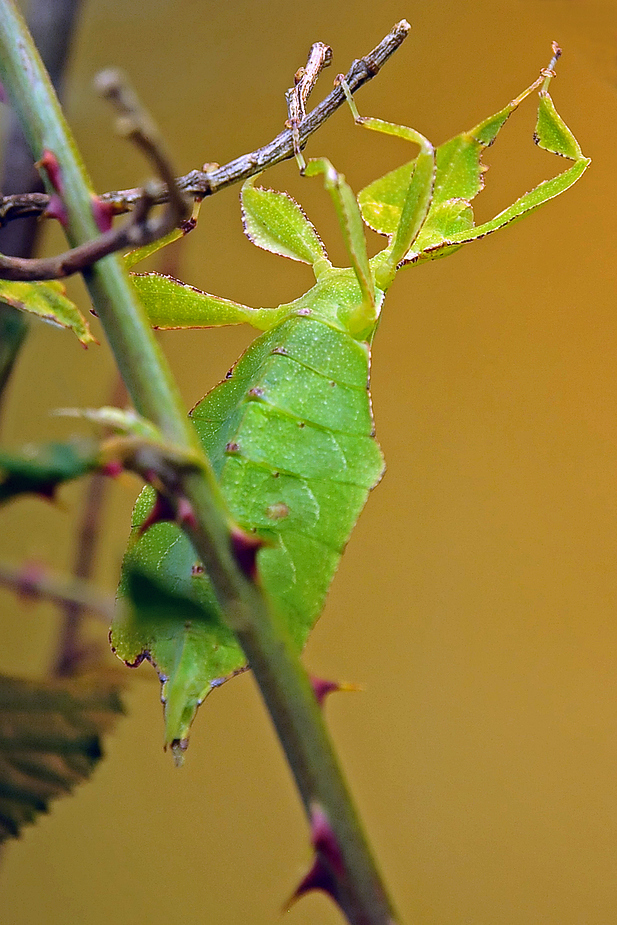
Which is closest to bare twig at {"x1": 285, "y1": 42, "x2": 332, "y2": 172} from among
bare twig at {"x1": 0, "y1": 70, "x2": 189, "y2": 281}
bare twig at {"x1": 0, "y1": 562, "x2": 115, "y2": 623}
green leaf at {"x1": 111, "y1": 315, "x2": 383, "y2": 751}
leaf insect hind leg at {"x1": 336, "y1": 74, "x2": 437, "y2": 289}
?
leaf insect hind leg at {"x1": 336, "y1": 74, "x2": 437, "y2": 289}

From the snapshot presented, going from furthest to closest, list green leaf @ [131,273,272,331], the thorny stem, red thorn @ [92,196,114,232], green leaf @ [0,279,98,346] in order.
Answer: the thorny stem → green leaf @ [131,273,272,331] → green leaf @ [0,279,98,346] → red thorn @ [92,196,114,232]

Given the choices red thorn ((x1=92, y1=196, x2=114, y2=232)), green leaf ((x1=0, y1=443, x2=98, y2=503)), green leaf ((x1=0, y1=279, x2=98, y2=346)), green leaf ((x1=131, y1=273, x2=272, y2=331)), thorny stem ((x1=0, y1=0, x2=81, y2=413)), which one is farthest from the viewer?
thorny stem ((x1=0, y1=0, x2=81, y2=413))

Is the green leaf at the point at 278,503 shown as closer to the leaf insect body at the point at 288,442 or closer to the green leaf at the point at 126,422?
the leaf insect body at the point at 288,442

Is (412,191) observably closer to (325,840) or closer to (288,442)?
(288,442)

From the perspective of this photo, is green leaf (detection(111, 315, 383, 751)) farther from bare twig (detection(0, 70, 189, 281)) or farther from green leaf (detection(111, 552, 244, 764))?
bare twig (detection(0, 70, 189, 281))

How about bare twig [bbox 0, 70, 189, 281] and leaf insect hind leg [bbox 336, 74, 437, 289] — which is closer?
bare twig [bbox 0, 70, 189, 281]

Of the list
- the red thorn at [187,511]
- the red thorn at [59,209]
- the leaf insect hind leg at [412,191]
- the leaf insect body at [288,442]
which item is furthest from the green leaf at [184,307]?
the red thorn at [187,511]

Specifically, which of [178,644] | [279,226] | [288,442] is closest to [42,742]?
[178,644]

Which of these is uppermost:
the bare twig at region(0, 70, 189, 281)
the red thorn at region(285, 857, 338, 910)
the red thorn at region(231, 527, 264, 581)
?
the bare twig at region(0, 70, 189, 281)

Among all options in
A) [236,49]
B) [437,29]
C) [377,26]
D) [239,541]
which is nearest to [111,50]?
[236,49]
